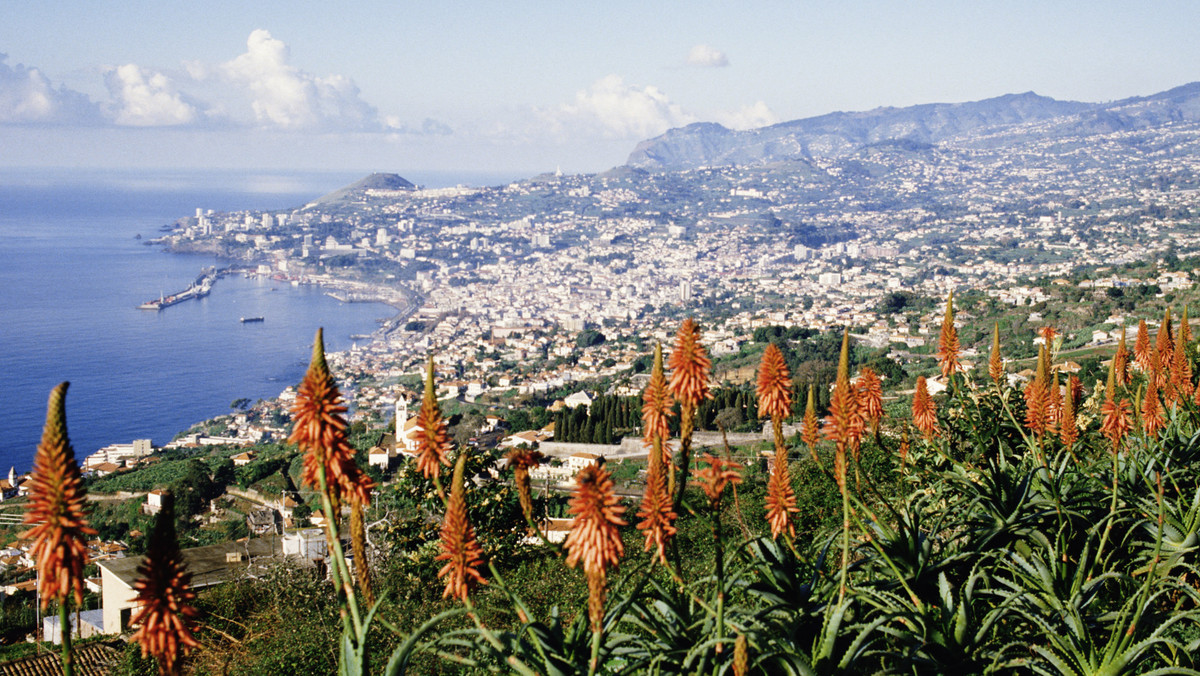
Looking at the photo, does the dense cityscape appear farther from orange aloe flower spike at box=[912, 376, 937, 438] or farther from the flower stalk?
the flower stalk

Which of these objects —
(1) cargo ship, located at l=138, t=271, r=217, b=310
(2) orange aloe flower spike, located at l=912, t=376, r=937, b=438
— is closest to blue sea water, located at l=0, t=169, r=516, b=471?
(1) cargo ship, located at l=138, t=271, r=217, b=310

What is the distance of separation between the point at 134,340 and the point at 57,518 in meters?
79.8

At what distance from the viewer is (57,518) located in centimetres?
209

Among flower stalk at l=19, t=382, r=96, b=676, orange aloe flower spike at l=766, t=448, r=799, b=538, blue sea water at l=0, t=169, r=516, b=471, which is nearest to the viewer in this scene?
flower stalk at l=19, t=382, r=96, b=676

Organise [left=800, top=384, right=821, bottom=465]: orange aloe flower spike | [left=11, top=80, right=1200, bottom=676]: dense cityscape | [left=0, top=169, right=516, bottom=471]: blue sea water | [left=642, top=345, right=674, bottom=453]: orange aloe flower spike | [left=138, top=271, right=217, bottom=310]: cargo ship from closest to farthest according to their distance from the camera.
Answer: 1. [left=642, top=345, right=674, bottom=453]: orange aloe flower spike
2. [left=800, top=384, right=821, bottom=465]: orange aloe flower spike
3. [left=11, top=80, right=1200, bottom=676]: dense cityscape
4. [left=0, top=169, right=516, bottom=471]: blue sea water
5. [left=138, top=271, right=217, bottom=310]: cargo ship

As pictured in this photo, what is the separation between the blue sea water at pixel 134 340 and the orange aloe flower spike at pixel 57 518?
46179mm

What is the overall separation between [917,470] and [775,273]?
117947mm

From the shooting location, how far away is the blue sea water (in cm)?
5228

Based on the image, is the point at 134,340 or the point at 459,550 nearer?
the point at 459,550

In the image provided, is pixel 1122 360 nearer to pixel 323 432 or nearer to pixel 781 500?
pixel 781 500

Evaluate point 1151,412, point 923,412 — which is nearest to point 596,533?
point 923,412

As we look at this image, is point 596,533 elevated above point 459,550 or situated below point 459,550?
above

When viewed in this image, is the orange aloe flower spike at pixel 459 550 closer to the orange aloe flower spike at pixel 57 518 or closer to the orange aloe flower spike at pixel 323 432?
the orange aloe flower spike at pixel 323 432

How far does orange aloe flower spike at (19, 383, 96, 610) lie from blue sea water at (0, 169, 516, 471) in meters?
46.2
